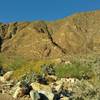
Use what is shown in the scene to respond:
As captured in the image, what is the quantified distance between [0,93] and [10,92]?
0.51 meters

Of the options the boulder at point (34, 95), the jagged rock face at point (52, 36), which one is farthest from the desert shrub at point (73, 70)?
the jagged rock face at point (52, 36)

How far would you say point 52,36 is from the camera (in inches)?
3743

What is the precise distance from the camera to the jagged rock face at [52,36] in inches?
3435

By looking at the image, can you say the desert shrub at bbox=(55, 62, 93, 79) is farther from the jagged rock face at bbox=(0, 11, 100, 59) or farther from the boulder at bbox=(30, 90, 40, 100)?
the jagged rock face at bbox=(0, 11, 100, 59)

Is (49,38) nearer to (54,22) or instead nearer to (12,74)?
(54,22)

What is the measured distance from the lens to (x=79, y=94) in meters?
14.2

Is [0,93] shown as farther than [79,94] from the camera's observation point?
Yes

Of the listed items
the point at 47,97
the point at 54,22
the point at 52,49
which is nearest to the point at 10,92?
the point at 47,97

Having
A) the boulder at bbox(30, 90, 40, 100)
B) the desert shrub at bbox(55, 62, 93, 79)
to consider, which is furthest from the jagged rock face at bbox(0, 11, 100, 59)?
the boulder at bbox(30, 90, 40, 100)

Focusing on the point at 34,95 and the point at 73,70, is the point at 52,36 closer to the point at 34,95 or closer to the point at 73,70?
the point at 73,70

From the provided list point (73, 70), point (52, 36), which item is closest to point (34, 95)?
point (73, 70)

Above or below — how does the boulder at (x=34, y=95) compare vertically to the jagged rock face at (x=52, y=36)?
below

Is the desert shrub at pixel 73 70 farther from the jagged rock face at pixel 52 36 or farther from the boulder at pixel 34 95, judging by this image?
the jagged rock face at pixel 52 36

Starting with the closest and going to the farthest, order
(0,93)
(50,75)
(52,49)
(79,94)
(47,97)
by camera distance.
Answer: (79,94) < (47,97) < (0,93) < (50,75) < (52,49)
